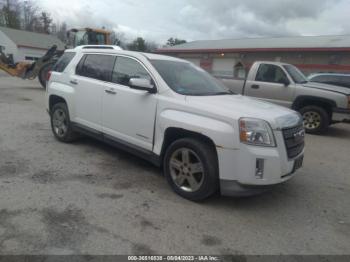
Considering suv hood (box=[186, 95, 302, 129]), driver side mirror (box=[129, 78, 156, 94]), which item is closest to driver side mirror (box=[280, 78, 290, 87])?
suv hood (box=[186, 95, 302, 129])

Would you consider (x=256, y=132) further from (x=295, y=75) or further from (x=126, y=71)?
(x=295, y=75)

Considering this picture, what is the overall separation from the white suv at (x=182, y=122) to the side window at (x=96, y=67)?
19 mm

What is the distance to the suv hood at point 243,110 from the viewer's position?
389 centimetres

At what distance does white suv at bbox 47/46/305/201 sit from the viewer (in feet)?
12.5

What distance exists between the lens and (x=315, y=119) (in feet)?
30.2

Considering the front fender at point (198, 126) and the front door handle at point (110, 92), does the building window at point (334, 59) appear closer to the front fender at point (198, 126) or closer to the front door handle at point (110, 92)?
the front door handle at point (110, 92)

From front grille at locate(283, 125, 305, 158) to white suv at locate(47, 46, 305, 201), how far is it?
0.01m

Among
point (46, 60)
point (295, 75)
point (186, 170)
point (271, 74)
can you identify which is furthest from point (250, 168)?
point (46, 60)

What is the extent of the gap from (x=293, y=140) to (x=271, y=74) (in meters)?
6.05

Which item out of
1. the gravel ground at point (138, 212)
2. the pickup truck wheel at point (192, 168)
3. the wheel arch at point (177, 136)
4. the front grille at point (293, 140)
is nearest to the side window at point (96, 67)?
the gravel ground at point (138, 212)

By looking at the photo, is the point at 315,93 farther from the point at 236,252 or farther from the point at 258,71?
the point at 236,252

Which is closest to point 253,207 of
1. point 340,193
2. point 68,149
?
point 340,193

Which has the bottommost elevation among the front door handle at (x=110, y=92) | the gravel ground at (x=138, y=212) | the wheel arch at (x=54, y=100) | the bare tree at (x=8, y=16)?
the gravel ground at (x=138, y=212)

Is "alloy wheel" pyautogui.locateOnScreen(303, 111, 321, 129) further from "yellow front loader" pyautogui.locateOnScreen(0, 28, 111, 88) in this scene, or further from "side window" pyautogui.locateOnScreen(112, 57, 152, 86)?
"yellow front loader" pyautogui.locateOnScreen(0, 28, 111, 88)
